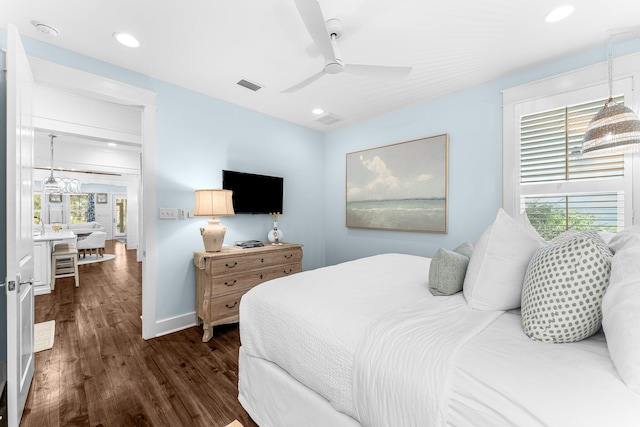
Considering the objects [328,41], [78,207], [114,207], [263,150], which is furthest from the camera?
[114,207]

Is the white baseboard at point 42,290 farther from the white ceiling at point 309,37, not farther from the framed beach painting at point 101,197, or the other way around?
the framed beach painting at point 101,197

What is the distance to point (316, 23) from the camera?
62.4 inches

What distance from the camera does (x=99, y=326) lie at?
119 inches

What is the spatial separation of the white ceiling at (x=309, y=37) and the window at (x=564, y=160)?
276 mm

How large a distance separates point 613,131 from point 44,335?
Result: 5035mm

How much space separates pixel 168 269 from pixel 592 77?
4232 millimetres

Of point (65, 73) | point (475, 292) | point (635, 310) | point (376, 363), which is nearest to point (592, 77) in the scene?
point (475, 292)

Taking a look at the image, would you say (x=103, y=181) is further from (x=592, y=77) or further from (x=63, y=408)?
(x=592, y=77)

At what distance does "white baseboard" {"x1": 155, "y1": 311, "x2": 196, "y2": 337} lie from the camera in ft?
9.34

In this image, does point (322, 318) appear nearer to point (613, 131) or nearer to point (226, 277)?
point (226, 277)

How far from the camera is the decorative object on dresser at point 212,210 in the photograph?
2.86 m

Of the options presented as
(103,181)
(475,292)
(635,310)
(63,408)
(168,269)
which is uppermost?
(103,181)

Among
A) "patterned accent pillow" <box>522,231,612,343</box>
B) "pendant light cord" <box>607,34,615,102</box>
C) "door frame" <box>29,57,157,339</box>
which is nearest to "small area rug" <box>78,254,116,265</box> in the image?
"door frame" <box>29,57,157,339</box>

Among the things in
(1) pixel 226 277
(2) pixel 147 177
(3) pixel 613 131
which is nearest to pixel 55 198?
(2) pixel 147 177
